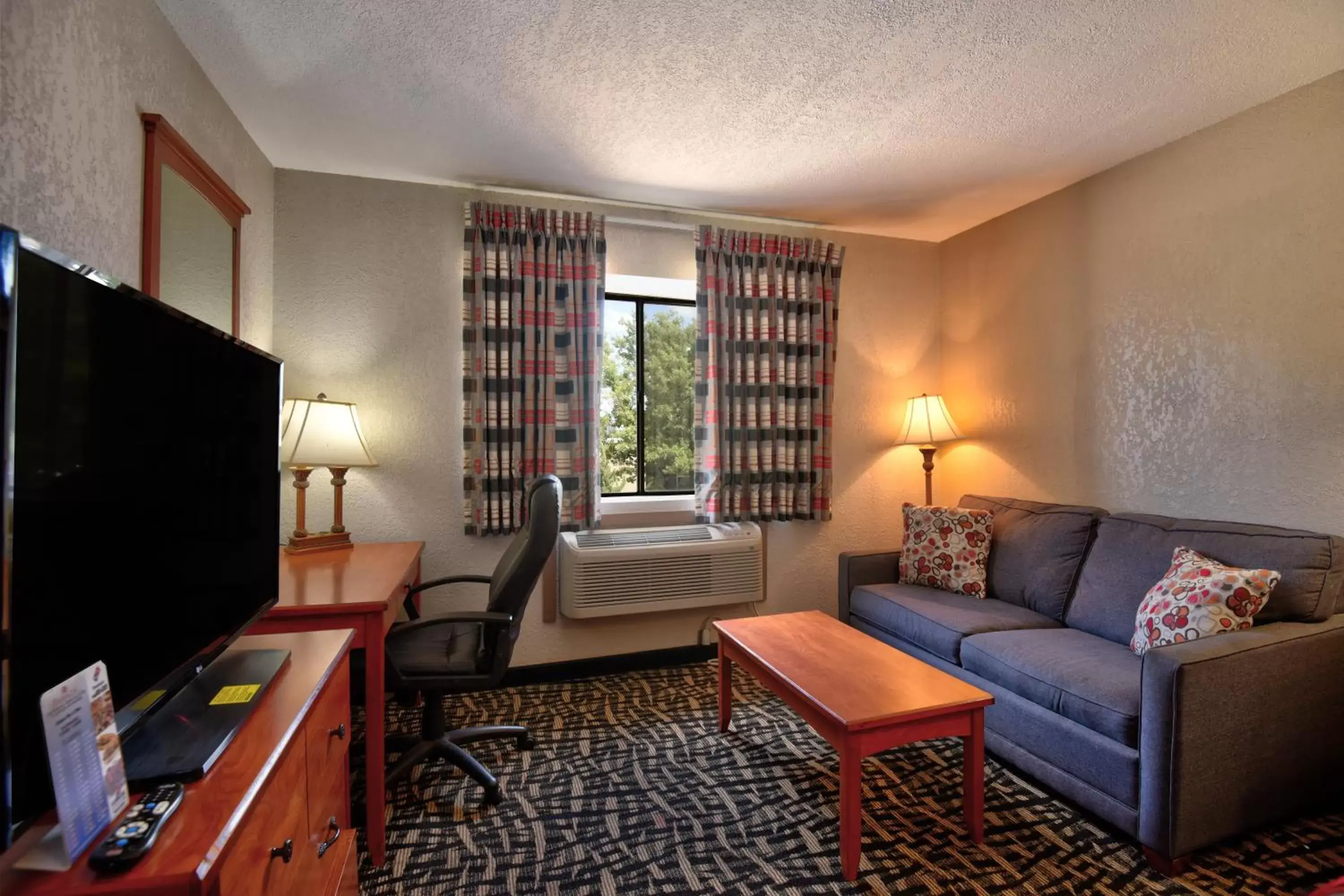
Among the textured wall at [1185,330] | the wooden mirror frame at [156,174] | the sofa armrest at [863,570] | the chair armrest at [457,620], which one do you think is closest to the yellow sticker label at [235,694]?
the chair armrest at [457,620]

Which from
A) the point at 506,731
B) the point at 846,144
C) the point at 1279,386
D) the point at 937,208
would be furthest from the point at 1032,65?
the point at 506,731

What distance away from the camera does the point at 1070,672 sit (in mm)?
1921

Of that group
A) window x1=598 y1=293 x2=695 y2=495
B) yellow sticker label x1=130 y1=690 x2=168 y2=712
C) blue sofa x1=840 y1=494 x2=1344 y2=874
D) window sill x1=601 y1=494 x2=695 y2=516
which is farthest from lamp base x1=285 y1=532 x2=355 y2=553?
blue sofa x1=840 y1=494 x2=1344 y2=874

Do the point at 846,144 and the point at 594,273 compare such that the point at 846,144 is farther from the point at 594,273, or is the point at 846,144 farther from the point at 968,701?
the point at 968,701

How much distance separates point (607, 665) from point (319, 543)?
4.92 feet

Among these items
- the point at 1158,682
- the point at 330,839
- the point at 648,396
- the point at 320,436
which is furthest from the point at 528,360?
the point at 1158,682

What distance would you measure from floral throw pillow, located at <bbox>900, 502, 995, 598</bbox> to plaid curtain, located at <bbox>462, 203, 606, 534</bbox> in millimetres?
1646

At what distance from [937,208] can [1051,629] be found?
2.19 m

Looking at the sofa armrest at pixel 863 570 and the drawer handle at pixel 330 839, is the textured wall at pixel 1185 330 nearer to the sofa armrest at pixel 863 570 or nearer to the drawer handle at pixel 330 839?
the sofa armrest at pixel 863 570

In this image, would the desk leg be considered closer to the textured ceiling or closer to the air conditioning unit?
the air conditioning unit

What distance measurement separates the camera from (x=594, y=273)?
3.05 metres

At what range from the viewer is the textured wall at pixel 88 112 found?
1.19 meters

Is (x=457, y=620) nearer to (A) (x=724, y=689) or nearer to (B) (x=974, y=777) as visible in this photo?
(A) (x=724, y=689)

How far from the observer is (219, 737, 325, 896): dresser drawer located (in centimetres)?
78
